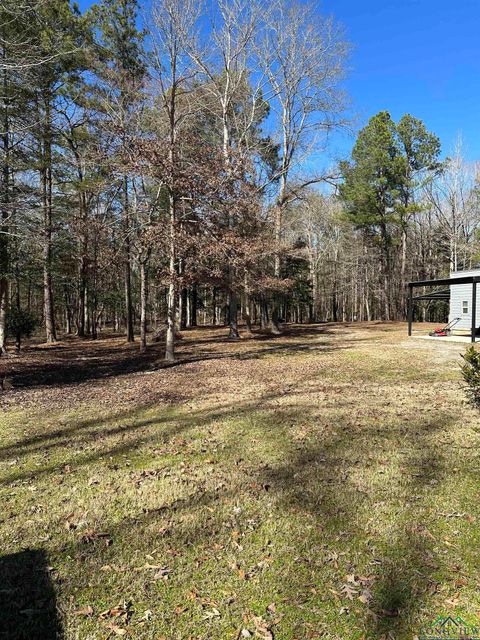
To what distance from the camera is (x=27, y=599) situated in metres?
2.38

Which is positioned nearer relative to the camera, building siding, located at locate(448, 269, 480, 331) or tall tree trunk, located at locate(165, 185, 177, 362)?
tall tree trunk, located at locate(165, 185, 177, 362)

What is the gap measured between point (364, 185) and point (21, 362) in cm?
2211

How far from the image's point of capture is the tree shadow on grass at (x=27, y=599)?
2.16 m

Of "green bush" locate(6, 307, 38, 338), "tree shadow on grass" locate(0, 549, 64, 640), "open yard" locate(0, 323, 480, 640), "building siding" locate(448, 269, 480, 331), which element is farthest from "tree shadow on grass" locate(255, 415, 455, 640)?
"building siding" locate(448, 269, 480, 331)

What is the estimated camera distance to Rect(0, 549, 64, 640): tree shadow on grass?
7.07 feet

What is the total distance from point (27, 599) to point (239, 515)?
1587 mm

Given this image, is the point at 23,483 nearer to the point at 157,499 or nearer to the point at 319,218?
the point at 157,499

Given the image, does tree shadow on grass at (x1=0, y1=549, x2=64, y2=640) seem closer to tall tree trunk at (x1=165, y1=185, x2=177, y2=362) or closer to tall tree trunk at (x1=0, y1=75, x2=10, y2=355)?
tall tree trunk at (x1=0, y1=75, x2=10, y2=355)

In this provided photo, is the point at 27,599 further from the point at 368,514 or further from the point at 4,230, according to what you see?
the point at 4,230

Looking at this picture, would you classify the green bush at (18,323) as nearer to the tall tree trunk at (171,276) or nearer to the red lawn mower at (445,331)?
the tall tree trunk at (171,276)

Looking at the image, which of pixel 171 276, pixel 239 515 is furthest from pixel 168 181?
pixel 239 515

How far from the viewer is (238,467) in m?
4.21

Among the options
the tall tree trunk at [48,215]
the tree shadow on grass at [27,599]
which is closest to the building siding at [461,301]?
the tall tree trunk at [48,215]

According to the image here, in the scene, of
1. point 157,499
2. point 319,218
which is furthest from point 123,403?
point 319,218
